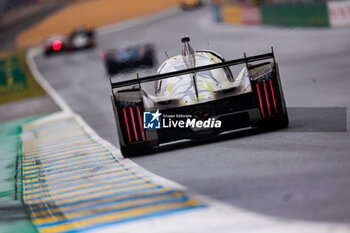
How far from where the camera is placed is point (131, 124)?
10867 mm

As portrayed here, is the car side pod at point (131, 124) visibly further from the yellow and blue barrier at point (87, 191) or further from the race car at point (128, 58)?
the race car at point (128, 58)

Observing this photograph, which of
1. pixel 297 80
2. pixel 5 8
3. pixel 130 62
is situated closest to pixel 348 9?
pixel 130 62

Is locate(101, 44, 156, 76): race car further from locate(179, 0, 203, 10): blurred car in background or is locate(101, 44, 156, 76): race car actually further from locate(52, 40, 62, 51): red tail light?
locate(179, 0, 203, 10): blurred car in background

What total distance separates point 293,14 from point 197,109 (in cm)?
2981

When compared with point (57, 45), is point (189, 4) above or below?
above

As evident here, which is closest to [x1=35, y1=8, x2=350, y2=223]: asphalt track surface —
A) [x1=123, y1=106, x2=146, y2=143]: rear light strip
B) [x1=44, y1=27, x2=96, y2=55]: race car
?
[x1=123, y1=106, x2=146, y2=143]: rear light strip

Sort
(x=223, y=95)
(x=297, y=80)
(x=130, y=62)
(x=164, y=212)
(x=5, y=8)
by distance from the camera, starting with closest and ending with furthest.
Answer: (x=164, y=212), (x=223, y=95), (x=297, y=80), (x=130, y=62), (x=5, y=8)

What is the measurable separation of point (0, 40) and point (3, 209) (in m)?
67.8

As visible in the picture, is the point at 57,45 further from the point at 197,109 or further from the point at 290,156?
the point at 290,156

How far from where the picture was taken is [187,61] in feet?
40.4

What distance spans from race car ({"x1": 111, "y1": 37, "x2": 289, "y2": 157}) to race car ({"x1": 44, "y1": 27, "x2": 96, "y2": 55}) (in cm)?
4132

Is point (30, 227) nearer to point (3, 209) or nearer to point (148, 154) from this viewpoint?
point (3, 209)

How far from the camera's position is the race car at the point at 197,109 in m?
10.7

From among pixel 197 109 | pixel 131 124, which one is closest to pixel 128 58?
pixel 131 124
